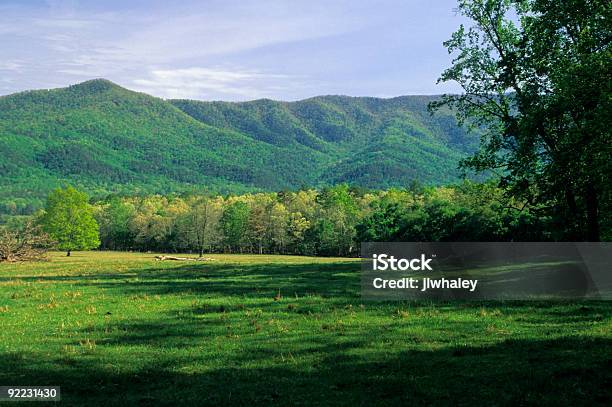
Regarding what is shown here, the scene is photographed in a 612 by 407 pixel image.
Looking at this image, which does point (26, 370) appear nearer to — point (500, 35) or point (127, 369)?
point (127, 369)

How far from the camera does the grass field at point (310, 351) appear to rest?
1229 cm

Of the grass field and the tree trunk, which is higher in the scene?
the tree trunk

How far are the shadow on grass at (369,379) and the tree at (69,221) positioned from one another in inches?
3843

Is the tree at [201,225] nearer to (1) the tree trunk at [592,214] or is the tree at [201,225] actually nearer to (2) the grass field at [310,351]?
(1) the tree trunk at [592,214]

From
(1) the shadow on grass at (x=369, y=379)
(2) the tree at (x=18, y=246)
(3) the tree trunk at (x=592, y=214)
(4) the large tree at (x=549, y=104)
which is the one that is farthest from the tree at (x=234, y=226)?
(1) the shadow on grass at (x=369, y=379)

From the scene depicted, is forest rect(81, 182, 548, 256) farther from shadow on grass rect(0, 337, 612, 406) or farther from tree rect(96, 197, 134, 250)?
shadow on grass rect(0, 337, 612, 406)

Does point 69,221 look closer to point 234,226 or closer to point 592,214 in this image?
point 234,226

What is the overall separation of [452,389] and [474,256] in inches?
1722

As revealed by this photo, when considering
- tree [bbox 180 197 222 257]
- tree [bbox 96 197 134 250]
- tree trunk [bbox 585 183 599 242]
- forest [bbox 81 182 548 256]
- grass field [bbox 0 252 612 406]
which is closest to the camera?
grass field [bbox 0 252 612 406]

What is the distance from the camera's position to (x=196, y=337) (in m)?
19.3

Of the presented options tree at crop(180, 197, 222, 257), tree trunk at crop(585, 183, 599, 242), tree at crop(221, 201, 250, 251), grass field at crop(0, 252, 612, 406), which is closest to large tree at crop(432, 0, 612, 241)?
tree trunk at crop(585, 183, 599, 242)

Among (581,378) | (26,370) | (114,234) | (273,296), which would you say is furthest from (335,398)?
(114,234)

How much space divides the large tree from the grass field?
752 centimetres

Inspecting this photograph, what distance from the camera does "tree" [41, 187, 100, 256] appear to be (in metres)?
106
